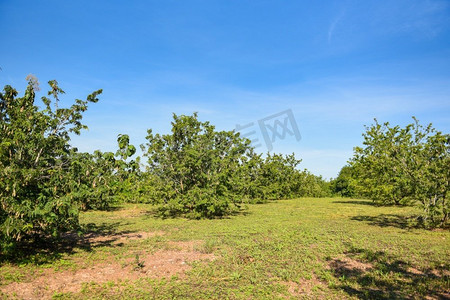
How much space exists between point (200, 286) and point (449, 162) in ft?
37.4

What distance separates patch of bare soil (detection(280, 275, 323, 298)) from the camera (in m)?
5.92

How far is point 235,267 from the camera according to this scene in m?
7.43

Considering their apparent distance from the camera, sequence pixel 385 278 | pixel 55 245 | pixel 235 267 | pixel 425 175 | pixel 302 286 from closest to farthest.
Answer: pixel 302 286
pixel 385 278
pixel 235 267
pixel 55 245
pixel 425 175

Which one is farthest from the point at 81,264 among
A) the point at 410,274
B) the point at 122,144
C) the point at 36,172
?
the point at 410,274

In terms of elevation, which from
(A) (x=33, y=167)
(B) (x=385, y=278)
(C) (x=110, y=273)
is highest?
(A) (x=33, y=167)

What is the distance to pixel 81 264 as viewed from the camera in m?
7.45

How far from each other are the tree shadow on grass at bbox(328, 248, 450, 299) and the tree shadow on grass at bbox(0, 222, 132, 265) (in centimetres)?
699

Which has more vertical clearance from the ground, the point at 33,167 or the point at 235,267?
the point at 33,167

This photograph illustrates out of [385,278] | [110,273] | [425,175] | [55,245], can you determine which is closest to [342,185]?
[425,175]

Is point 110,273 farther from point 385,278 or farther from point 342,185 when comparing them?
point 342,185

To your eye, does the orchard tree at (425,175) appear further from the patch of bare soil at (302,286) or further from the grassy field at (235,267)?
the patch of bare soil at (302,286)

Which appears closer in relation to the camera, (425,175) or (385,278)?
(385,278)

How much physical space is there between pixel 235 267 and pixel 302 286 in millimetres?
1839

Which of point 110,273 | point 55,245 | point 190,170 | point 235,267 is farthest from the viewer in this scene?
point 190,170
